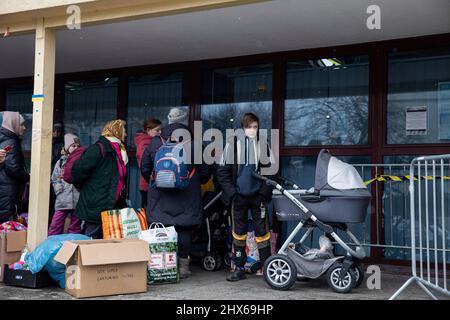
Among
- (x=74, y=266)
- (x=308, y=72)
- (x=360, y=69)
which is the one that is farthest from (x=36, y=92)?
(x=360, y=69)

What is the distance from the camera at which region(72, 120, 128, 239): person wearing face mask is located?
5730mm

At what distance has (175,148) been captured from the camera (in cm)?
563

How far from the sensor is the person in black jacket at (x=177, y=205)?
574cm

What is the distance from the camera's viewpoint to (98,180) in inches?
227

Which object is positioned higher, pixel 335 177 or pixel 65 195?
pixel 335 177

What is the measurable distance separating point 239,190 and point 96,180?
1.46 m

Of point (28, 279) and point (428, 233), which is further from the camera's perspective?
point (428, 233)

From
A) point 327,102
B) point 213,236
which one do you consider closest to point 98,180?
point 213,236

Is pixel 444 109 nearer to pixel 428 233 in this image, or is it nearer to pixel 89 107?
pixel 428 233

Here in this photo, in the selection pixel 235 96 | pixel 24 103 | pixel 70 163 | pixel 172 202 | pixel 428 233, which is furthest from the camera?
pixel 24 103

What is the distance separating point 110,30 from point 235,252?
294cm

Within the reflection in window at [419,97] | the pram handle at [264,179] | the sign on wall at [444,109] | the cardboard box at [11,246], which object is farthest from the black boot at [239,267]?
the sign on wall at [444,109]

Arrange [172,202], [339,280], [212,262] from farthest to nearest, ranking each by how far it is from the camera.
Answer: [212,262], [172,202], [339,280]

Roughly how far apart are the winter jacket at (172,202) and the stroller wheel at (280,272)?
947 millimetres
